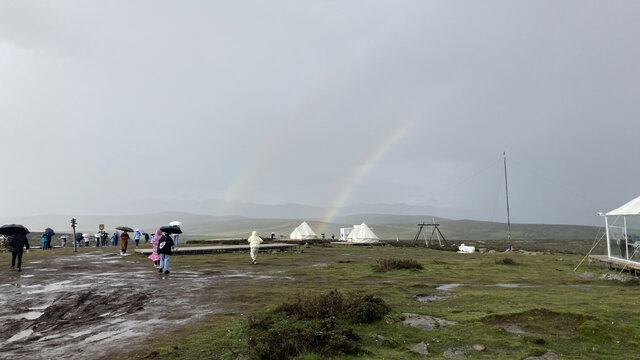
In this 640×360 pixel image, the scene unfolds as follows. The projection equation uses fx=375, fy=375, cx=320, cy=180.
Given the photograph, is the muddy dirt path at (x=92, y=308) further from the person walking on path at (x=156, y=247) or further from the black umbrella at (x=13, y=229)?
the black umbrella at (x=13, y=229)

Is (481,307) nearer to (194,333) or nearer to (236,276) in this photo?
(194,333)

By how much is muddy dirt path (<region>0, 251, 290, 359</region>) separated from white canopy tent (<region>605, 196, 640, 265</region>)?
2117 cm

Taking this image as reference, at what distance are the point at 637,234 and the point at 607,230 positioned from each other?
129 inches

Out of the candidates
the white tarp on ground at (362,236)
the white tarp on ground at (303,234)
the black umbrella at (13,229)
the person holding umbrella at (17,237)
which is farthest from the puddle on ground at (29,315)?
the white tarp on ground at (303,234)

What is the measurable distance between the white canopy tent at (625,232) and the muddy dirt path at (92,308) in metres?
21.2

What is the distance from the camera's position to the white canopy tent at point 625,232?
68.5ft

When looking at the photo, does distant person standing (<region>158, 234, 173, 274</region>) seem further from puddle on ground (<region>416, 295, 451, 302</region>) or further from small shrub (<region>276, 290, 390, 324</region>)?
puddle on ground (<region>416, 295, 451, 302</region>)

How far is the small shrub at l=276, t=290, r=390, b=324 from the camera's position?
30.2 feet

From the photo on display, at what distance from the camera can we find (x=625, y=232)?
21969 mm

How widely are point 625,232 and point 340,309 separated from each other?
70.0 ft

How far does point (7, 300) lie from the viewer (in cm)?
1316

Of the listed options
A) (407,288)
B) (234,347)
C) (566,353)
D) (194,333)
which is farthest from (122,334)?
(407,288)

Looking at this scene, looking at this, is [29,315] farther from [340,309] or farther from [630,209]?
[630,209]

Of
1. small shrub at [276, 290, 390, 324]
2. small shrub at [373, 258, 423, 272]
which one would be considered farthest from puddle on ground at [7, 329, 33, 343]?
small shrub at [373, 258, 423, 272]
